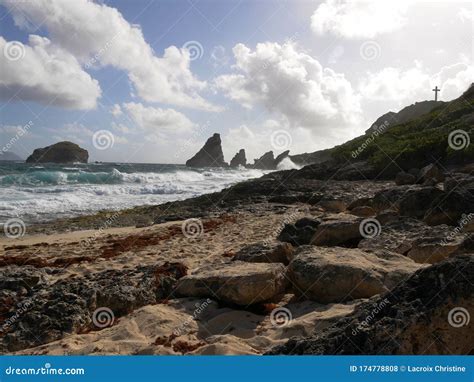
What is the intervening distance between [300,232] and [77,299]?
17.8 feet

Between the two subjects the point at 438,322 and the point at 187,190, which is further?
the point at 187,190

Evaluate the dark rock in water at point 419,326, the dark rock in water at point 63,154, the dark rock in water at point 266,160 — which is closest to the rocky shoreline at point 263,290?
the dark rock in water at point 419,326

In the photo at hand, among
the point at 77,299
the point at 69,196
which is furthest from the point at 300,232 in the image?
the point at 69,196

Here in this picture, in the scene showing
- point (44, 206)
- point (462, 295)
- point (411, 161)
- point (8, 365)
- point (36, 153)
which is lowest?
point (8, 365)

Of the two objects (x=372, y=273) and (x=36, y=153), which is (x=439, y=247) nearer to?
(x=372, y=273)

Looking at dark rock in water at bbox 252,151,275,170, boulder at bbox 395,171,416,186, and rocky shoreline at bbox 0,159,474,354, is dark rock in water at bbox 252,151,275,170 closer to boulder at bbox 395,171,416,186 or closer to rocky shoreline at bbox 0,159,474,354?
boulder at bbox 395,171,416,186

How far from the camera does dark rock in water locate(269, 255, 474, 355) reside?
368 centimetres

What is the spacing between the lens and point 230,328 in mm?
5367

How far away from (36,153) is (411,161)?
326 feet

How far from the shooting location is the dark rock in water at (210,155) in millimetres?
109056

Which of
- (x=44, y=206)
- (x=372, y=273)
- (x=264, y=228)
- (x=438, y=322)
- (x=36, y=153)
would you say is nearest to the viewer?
(x=438, y=322)

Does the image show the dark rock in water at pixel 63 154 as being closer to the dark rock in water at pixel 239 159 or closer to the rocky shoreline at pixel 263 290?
the dark rock in water at pixel 239 159

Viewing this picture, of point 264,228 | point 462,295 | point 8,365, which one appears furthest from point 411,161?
point 8,365

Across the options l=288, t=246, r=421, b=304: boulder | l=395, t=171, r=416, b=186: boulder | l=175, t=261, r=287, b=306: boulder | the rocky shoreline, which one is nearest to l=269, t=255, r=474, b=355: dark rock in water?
the rocky shoreline
